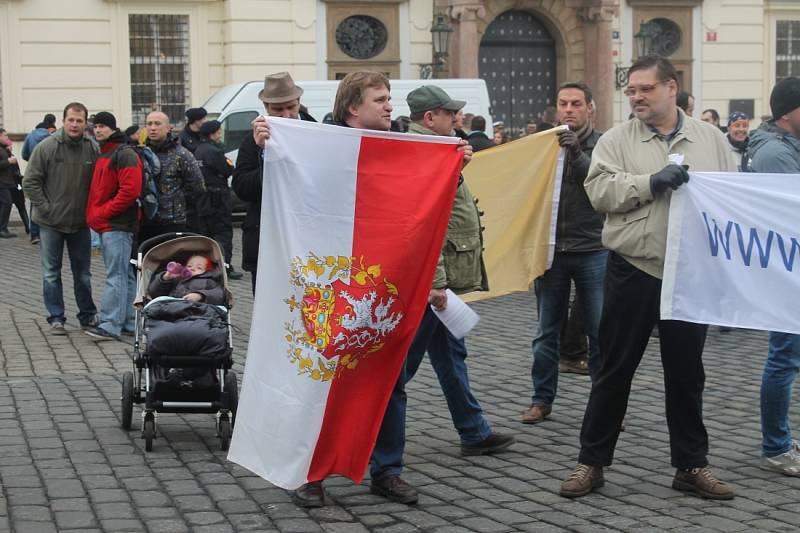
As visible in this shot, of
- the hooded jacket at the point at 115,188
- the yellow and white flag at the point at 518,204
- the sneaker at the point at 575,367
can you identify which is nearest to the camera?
the yellow and white flag at the point at 518,204

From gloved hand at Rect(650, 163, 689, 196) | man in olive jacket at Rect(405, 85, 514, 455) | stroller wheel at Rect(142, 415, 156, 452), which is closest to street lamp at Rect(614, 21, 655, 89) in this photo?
man in olive jacket at Rect(405, 85, 514, 455)

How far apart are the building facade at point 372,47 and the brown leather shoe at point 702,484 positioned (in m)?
22.5

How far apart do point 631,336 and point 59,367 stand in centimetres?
510

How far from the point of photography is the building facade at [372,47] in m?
27.1

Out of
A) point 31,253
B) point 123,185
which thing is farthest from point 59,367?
point 31,253

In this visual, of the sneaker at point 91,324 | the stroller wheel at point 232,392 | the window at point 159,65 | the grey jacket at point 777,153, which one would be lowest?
the sneaker at point 91,324

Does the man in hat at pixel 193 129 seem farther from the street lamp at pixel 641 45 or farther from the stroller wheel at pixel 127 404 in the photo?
the street lamp at pixel 641 45

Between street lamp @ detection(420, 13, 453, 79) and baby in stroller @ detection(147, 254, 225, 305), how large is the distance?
21695mm

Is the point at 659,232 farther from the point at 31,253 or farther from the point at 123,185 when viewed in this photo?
the point at 31,253

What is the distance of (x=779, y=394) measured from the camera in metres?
6.71

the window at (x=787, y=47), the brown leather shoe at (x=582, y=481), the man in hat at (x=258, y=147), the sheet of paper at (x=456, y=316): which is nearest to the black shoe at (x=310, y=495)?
the sheet of paper at (x=456, y=316)

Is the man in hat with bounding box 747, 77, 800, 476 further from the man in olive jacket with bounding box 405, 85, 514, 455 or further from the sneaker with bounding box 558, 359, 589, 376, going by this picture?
the sneaker with bounding box 558, 359, 589, 376

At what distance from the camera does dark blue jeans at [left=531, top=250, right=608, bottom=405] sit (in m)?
7.88

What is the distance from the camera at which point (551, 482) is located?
644cm
